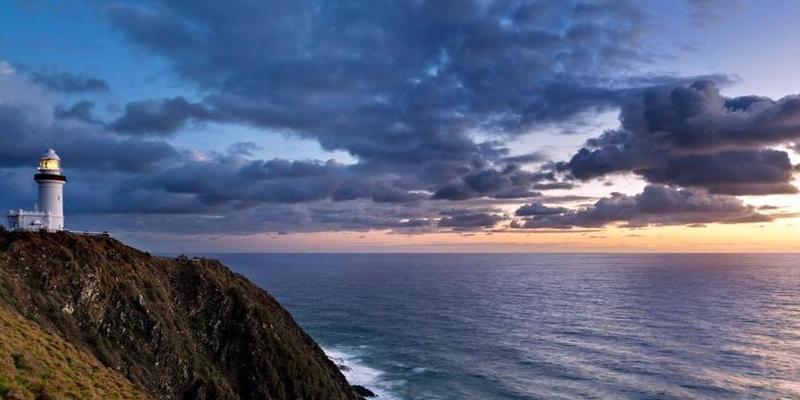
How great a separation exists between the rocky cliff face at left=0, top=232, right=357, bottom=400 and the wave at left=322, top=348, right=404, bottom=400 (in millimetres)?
8422

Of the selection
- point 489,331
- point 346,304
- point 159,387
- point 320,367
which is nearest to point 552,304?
point 489,331

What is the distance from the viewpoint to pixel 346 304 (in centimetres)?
14462

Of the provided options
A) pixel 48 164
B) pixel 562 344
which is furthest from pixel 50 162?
pixel 562 344

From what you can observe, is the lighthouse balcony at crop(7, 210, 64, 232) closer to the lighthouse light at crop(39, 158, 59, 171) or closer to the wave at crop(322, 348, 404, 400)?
the lighthouse light at crop(39, 158, 59, 171)

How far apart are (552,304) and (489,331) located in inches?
1910

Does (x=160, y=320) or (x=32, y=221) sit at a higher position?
(x=32, y=221)

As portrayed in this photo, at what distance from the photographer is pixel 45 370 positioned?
26391mm

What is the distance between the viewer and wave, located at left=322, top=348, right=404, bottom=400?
6731 cm

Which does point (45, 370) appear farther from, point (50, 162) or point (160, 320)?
point (50, 162)

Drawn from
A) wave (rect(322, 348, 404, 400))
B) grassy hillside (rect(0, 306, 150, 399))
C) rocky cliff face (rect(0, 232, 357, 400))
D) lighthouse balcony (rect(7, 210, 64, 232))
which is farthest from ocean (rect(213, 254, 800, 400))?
lighthouse balcony (rect(7, 210, 64, 232))

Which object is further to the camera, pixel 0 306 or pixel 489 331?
pixel 489 331

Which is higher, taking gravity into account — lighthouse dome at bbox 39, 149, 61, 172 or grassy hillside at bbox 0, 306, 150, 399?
lighthouse dome at bbox 39, 149, 61, 172

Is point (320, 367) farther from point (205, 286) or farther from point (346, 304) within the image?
point (346, 304)

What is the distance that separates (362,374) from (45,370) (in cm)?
5256
